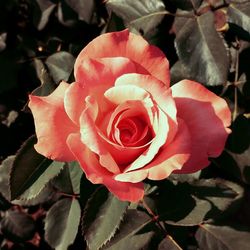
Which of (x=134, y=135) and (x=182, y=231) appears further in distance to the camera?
(x=182, y=231)

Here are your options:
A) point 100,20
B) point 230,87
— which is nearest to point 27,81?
point 100,20

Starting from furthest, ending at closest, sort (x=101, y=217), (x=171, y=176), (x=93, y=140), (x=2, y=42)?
(x=2, y=42) < (x=171, y=176) < (x=101, y=217) < (x=93, y=140)

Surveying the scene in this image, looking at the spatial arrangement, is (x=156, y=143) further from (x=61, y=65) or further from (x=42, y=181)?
(x=61, y=65)

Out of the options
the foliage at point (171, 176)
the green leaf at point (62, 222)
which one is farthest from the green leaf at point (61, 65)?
the green leaf at point (62, 222)

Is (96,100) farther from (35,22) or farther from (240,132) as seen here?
(35,22)

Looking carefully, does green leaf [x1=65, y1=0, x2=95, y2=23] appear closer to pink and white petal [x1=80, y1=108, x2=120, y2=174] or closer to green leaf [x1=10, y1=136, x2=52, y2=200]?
green leaf [x1=10, y1=136, x2=52, y2=200]

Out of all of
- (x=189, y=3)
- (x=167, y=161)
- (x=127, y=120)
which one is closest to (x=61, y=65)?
(x=189, y=3)

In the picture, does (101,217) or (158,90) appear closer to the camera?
(158,90)
